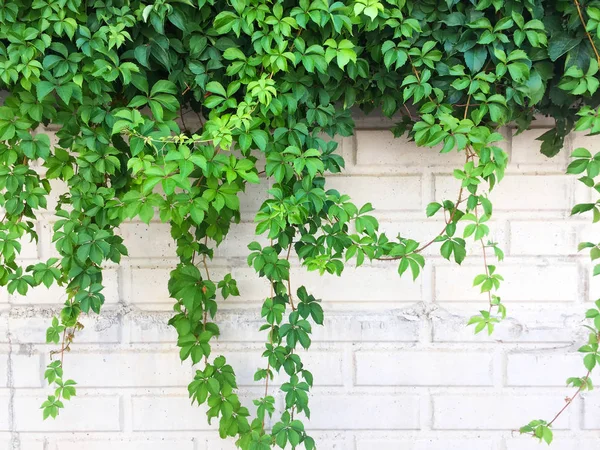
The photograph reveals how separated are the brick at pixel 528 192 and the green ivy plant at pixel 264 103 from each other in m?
0.23

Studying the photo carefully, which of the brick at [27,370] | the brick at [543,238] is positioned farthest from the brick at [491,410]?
the brick at [27,370]

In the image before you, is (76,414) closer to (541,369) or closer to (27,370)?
(27,370)

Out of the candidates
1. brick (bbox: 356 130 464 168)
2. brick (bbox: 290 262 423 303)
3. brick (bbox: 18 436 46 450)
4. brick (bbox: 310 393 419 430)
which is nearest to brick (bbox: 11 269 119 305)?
brick (bbox: 18 436 46 450)

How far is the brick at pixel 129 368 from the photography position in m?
1.78

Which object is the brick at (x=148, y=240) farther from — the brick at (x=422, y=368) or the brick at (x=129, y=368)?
the brick at (x=422, y=368)

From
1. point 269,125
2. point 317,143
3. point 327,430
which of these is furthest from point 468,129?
point 327,430

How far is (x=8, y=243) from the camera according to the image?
140 centimetres

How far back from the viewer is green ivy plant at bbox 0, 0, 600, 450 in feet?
4.46

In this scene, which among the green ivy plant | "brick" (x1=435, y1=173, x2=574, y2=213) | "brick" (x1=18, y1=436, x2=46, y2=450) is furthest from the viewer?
"brick" (x1=18, y1=436, x2=46, y2=450)

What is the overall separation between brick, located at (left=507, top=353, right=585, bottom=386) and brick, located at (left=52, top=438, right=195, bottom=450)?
955mm

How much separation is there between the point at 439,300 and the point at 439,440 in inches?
16.2

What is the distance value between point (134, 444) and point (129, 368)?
0.23 meters

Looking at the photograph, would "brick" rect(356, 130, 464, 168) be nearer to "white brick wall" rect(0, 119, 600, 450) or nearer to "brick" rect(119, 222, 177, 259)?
"white brick wall" rect(0, 119, 600, 450)

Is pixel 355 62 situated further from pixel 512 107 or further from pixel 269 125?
pixel 512 107
